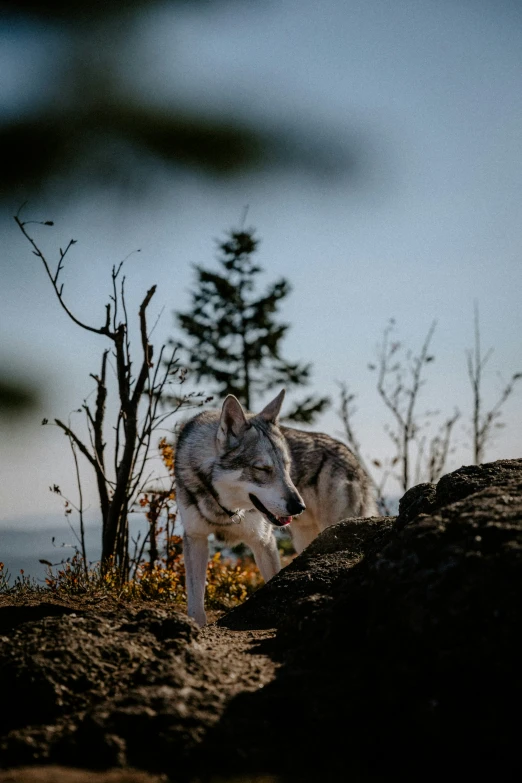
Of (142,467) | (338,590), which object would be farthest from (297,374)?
(338,590)

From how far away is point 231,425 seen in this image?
21.7ft

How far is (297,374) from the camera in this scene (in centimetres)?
2077

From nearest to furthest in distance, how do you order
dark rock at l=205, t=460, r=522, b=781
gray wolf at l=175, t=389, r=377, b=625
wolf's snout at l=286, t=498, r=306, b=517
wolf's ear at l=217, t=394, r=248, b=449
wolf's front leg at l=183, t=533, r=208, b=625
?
dark rock at l=205, t=460, r=522, b=781, wolf's snout at l=286, t=498, r=306, b=517, wolf's front leg at l=183, t=533, r=208, b=625, gray wolf at l=175, t=389, r=377, b=625, wolf's ear at l=217, t=394, r=248, b=449

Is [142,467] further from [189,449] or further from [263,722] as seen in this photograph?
[263,722]

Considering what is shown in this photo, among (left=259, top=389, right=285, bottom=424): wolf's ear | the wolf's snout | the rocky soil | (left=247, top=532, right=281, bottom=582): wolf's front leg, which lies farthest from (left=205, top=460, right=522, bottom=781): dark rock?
(left=259, top=389, right=285, bottom=424): wolf's ear

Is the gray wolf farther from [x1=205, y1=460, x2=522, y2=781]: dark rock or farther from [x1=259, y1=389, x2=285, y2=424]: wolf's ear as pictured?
[x1=205, y1=460, x2=522, y2=781]: dark rock

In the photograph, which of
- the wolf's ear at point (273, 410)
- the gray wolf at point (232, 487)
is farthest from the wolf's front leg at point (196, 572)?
the wolf's ear at point (273, 410)

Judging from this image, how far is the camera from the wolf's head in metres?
6.38

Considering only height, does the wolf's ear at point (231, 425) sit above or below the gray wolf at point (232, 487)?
above

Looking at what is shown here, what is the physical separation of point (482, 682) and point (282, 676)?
891 mm

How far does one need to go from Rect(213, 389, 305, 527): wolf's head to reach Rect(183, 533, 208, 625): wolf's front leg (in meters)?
0.51

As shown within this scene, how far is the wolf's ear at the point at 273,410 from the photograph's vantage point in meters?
7.01

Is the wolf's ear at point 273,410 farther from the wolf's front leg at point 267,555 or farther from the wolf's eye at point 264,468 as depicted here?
the wolf's front leg at point 267,555

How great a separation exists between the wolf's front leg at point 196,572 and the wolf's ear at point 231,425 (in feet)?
3.18
